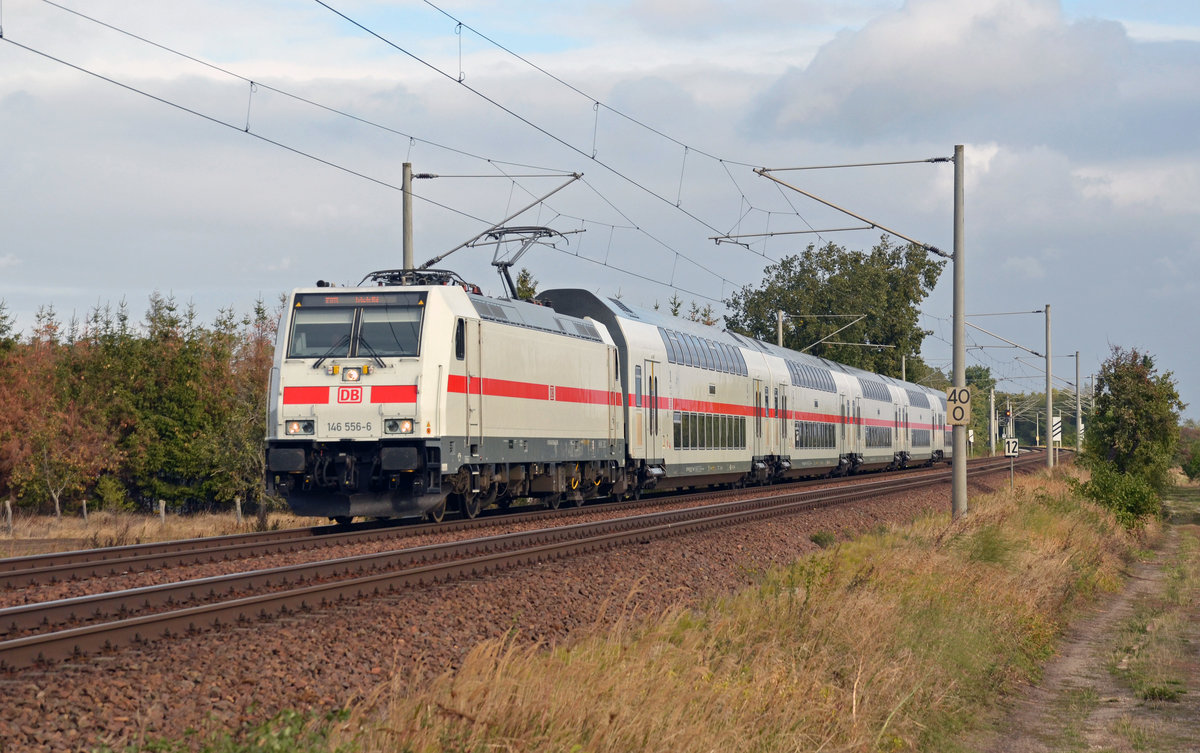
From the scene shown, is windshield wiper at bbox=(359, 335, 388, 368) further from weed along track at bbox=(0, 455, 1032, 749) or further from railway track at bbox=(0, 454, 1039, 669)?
railway track at bbox=(0, 454, 1039, 669)

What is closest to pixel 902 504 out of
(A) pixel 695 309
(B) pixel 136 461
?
(B) pixel 136 461

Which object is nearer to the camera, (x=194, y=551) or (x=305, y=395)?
(x=194, y=551)

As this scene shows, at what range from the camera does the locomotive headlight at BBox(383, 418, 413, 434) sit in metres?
18.0

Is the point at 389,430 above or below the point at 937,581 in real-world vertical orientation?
above

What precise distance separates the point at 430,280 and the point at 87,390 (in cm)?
3482

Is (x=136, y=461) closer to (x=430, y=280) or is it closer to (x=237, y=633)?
(x=430, y=280)

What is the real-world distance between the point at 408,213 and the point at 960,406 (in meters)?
11.1

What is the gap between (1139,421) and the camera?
4241 centimetres

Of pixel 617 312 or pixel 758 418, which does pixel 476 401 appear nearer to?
pixel 617 312

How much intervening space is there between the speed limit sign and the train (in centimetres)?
699

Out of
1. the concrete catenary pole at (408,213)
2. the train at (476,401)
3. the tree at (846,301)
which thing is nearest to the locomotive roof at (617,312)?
the train at (476,401)

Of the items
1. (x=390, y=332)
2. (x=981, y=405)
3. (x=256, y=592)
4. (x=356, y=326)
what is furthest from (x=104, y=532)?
(x=981, y=405)

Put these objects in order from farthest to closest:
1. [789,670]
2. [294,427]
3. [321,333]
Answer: [321,333]
[294,427]
[789,670]

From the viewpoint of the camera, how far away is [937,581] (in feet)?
49.3
